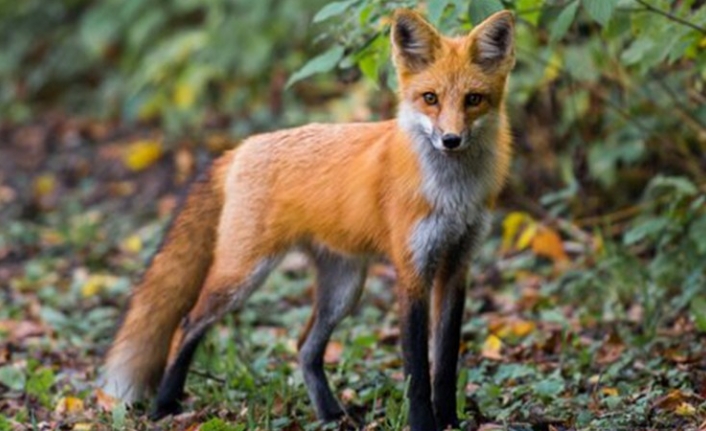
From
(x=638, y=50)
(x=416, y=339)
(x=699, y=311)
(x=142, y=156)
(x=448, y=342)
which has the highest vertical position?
(x=638, y=50)

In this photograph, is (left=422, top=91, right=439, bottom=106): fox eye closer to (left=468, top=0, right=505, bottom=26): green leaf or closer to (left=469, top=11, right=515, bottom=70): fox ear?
(left=469, top=11, right=515, bottom=70): fox ear

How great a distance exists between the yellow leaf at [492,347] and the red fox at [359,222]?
87 cm

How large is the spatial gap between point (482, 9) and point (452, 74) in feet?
1.21

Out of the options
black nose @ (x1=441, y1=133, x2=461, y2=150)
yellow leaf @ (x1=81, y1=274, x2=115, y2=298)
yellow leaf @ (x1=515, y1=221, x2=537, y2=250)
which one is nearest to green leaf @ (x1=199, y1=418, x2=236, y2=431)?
black nose @ (x1=441, y1=133, x2=461, y2=150)

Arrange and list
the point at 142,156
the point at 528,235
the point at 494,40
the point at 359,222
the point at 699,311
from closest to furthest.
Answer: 1. the point at 494,40
2. the point at 359,222
3. the point at 699,311
4. the point at 528,235
5. the point at 142,156

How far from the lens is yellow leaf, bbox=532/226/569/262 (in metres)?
8.23

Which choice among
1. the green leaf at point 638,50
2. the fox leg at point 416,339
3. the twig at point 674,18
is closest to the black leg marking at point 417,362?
the fox leg at point 416,339

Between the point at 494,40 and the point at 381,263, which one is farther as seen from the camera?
the point at 381,263

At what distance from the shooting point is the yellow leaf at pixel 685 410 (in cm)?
514

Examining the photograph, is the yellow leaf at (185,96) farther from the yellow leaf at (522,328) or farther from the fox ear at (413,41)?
the fox ear at (413,41)

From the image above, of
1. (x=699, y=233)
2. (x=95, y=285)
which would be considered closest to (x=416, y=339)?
(x=699, y=233)

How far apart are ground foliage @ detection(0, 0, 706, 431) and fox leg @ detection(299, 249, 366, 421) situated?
20cm

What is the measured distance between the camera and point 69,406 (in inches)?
238

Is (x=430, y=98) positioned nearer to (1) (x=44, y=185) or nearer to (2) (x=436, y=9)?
(2) (x=436, y=9)
